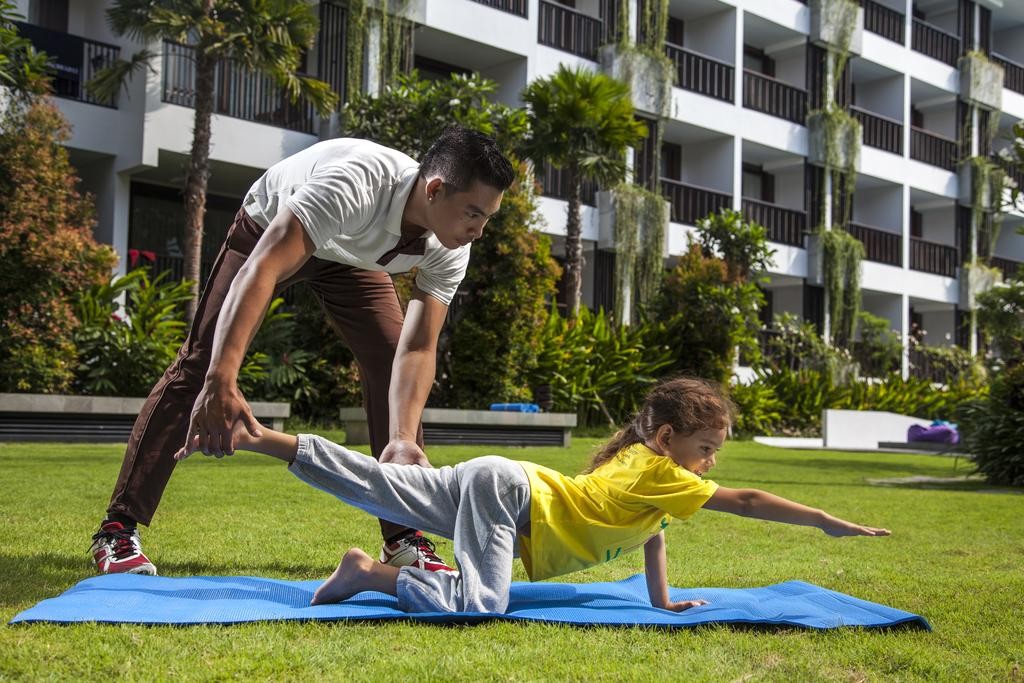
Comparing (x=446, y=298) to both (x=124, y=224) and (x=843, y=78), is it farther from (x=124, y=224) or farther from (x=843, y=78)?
(x=843, y=78)

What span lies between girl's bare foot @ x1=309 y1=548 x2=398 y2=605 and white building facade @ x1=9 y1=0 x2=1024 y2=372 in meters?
13.2

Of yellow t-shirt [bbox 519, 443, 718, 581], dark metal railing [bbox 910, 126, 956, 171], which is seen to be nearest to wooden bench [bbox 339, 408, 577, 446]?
yellow t-shirt [bbox 519, 443, 718, 581]

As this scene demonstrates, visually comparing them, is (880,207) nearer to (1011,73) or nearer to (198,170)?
(1011,73)

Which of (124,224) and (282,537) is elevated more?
(124,224)

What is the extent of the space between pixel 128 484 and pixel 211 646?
1267mm

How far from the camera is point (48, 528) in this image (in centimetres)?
470

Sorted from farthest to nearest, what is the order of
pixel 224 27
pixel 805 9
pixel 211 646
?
pixel 805 9, pixel 224 27, pixel 211 646

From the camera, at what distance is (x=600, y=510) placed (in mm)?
3359

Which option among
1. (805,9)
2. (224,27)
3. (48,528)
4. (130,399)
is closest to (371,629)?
(48,528)

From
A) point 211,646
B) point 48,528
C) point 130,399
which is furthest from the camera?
point 130,399

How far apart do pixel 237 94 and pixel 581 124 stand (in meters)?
5.50

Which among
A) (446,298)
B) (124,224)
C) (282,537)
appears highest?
(124,224)

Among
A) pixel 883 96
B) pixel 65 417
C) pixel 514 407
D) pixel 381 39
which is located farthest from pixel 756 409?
pixel 883 96

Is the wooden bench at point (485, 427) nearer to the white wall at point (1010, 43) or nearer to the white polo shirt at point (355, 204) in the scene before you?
the white polo shirt at point (355, 204)
